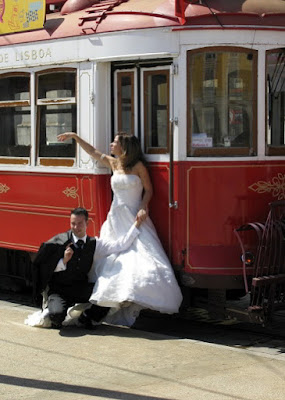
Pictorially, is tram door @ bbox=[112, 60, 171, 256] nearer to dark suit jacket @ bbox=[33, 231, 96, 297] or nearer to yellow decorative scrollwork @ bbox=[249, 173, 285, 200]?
dark suit jacket @ bbox=[33, 231, 96, 297]

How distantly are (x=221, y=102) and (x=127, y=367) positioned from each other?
8.83ft

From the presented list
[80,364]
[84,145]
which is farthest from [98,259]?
[80,364]

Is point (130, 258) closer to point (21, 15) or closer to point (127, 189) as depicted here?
point (127, 189)

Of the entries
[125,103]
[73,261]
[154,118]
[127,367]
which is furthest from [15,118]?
[127,367]

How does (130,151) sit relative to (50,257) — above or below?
above

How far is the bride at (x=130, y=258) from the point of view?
26.7ft

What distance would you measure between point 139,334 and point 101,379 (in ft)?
5.13

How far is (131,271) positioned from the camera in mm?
8242

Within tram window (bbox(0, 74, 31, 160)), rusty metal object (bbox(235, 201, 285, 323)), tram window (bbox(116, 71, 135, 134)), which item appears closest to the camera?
rusty metal object (bbox(235, 201, 285, 323))

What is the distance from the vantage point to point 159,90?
8383 mm

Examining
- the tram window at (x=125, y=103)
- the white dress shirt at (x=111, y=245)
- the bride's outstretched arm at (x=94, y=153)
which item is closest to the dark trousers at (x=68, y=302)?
the white dress shirt at (x=111, y=245)

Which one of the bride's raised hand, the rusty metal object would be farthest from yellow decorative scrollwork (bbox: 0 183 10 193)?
the rusty metal object

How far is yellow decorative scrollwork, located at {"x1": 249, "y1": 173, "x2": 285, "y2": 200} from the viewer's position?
26.7 feet

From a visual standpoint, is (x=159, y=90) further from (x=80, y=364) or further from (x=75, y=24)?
(x=80, y=364)
